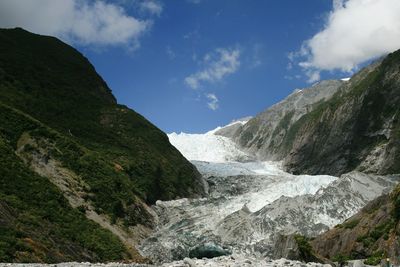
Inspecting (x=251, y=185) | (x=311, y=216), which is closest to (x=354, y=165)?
(x=251, y=185)

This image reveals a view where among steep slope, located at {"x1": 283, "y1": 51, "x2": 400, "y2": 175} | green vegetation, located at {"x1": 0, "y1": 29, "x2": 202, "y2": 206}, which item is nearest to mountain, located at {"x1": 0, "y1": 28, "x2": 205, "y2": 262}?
green vegetation, located at {"x1": 0, "y1": 29, "x2": 202, "y2": 206}

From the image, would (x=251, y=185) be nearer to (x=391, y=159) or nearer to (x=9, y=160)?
(x=391, y=159)

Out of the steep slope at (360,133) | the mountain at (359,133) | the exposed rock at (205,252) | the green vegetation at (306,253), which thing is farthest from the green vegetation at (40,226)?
the steep slope at (360,133)

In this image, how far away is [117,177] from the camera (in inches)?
3211

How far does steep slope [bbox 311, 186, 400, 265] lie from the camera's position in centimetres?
3303

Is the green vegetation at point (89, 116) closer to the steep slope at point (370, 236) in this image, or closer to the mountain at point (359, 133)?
the steep slope at point (370, 236)

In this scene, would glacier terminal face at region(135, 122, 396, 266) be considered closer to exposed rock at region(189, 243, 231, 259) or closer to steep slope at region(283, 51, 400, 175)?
exposed rock at region(189, 243, 231, 259)

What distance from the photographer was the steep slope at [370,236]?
3303 centimetres

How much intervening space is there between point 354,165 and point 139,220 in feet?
252

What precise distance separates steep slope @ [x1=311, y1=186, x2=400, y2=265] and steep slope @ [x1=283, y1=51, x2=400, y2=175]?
3014 inches

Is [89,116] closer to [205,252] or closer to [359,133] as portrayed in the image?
[205,252]

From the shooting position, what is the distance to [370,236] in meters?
39.4

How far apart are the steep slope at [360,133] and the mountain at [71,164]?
45.0 metres

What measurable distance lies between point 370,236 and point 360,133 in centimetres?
10715
